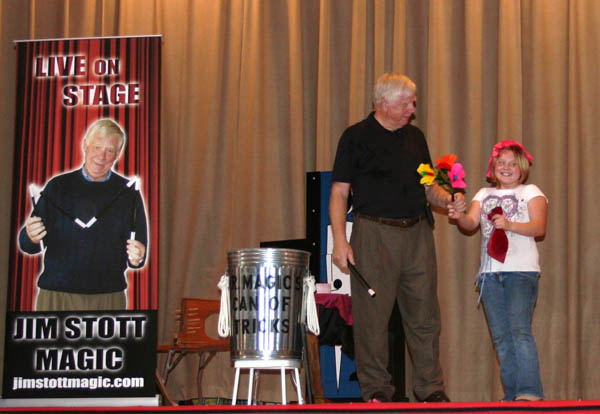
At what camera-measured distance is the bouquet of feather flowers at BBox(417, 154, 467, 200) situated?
382 centimetres

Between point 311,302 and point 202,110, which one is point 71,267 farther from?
point 202,110

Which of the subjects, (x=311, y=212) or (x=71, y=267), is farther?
(x=311, y=212)

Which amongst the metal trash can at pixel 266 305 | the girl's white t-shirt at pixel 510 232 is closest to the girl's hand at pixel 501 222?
the girl's white t-shirt at pixel 510 232

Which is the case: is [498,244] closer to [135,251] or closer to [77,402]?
[135,251]

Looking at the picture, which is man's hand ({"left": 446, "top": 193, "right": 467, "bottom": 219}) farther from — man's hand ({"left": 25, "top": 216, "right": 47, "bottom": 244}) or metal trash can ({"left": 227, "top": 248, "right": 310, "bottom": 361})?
man's hand ({"left": 25, "top": 216, "right": 47, "bottom": 244})

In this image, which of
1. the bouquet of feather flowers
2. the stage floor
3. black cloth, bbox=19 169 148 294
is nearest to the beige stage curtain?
black cloth, bbox=19 169 148 294

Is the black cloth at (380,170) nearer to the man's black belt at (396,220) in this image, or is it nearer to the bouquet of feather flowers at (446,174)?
the man's black belt at (396,220)

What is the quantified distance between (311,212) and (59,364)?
2.08 metres

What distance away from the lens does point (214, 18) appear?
20.7 ft

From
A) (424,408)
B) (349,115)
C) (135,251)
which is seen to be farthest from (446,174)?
(349,115)

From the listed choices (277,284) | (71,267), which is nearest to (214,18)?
(71,267)

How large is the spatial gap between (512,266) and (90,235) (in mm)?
2317

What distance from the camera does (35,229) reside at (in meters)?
4.54

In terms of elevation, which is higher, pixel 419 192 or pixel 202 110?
pixel 202 110
